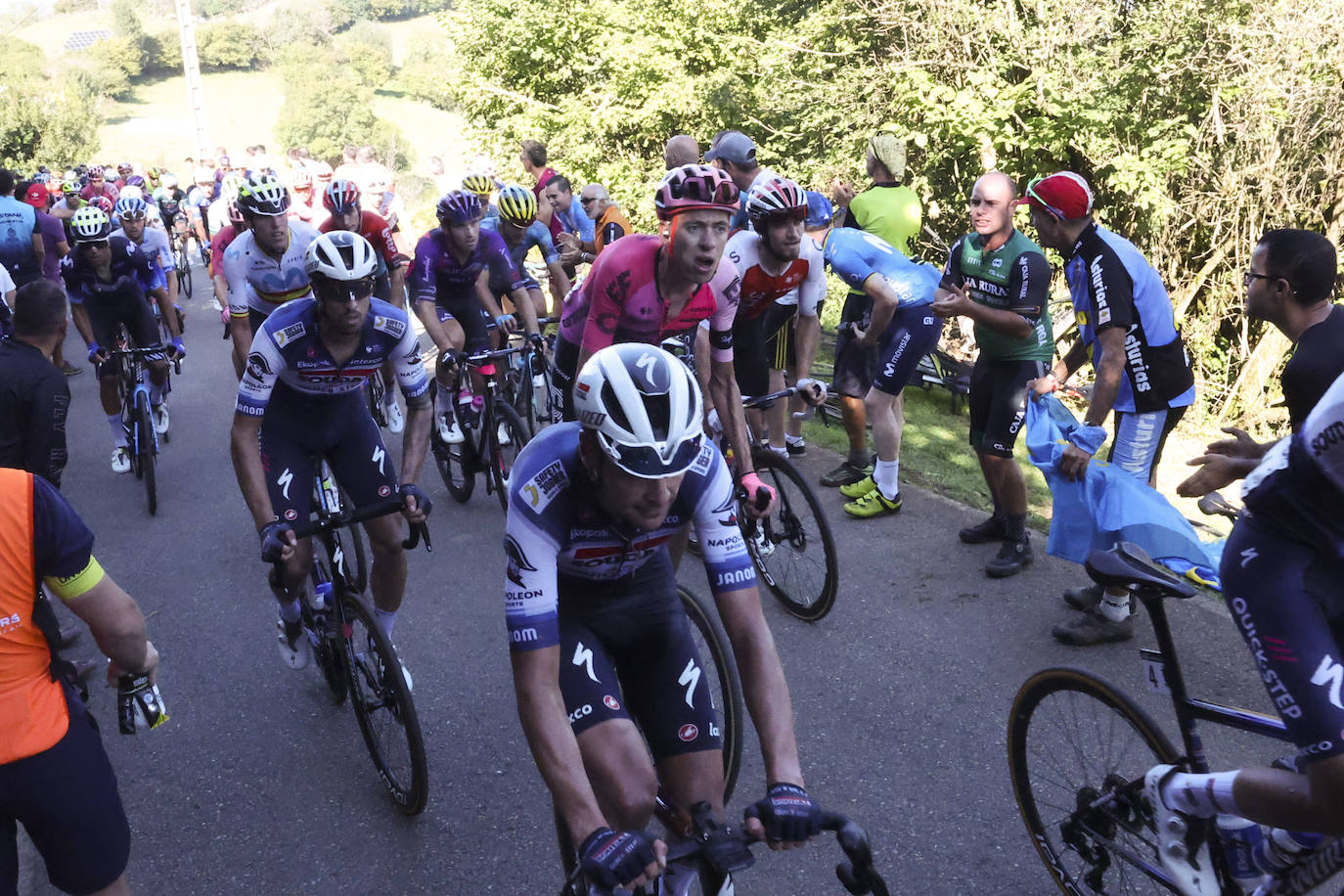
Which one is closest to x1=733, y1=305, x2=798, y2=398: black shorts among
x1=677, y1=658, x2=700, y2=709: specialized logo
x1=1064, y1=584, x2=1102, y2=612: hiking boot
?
x1=1064, y1=584, x2=1102, y2=612: hiking boot

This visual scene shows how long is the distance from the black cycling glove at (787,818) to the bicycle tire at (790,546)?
3372mm

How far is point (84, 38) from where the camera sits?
11194 cm

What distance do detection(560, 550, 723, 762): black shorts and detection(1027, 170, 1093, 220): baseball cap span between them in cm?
311

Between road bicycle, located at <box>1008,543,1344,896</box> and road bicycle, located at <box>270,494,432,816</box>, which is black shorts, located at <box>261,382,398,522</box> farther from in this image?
road bicycle, located at <box>1008,543,1344,896</box>

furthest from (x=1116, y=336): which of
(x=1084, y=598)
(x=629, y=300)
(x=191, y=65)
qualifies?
(x=191, y=65)

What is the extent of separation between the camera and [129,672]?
3068 millimetres

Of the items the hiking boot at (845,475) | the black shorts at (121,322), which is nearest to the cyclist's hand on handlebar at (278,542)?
the hiking boot at (845,475)

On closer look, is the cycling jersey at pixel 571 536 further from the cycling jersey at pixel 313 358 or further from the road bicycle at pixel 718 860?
the cycling jersey at pixel 313 358

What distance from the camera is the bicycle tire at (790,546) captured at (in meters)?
5.75

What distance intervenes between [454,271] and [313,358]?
3.50 m

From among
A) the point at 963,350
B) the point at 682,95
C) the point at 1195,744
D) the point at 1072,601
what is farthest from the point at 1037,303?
the point at 682,95

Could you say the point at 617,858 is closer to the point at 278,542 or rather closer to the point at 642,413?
the point at 642,413

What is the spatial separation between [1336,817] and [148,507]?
319 inches

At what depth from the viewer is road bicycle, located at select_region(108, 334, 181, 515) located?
829 centimetres
